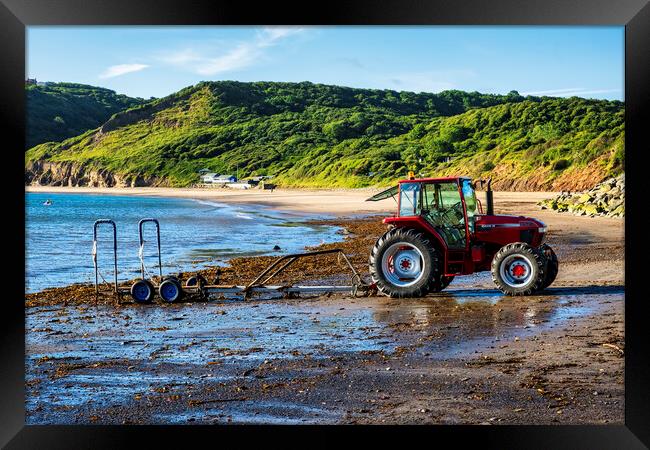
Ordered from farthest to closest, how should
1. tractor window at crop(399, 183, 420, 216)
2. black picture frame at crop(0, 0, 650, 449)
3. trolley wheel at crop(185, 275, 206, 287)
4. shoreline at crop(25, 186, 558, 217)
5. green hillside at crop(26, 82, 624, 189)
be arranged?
green hillside at crop(26, 82, 624, 189) < shoreline at crop(25, 186, 558, 217) < trolley wheel at crop(185, 275, 206, 287) < tractor window at crop(399, 183, 420, 216) < black picture frame at crop(0, 0, 650, 449)

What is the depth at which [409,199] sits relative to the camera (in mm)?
9828

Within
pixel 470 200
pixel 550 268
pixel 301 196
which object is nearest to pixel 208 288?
pixel 470 200

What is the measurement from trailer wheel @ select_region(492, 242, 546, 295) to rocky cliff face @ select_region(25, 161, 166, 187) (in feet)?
153

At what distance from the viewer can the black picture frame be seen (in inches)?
202

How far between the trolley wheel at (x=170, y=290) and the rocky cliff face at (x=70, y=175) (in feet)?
148

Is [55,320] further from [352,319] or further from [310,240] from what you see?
[310,240]

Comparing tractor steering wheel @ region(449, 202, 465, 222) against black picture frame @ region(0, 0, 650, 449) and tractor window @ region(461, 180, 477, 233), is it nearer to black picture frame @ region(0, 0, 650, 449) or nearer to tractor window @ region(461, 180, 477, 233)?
tractor window @ region(461, 180, 477, 233)

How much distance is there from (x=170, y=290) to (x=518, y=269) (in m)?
4.69

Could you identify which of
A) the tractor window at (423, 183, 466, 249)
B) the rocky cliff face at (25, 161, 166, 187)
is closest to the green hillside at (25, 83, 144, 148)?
the rocky cliff face at (25, 161, 166, 187)

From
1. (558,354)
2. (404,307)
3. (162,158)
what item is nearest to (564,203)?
(404,307)

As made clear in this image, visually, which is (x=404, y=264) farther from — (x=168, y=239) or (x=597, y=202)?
(x=597, y=202)

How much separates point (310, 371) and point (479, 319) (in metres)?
2.79

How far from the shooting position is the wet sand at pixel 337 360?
209 inches
